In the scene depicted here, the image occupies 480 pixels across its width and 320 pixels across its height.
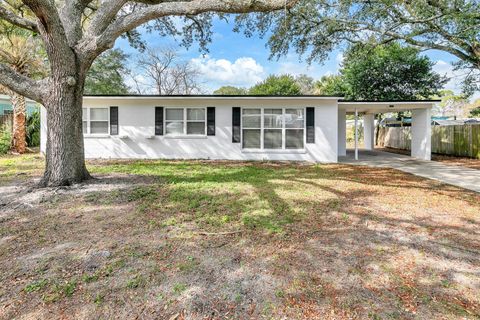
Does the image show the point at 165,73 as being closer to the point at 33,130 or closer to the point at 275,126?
the point at 33,130

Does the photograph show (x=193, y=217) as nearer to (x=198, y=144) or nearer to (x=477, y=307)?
(x=477, y=307)

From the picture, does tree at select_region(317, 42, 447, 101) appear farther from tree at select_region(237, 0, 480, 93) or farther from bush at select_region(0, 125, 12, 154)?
bush at select_region(0, 125, 12, 154)

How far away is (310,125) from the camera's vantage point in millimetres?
11047

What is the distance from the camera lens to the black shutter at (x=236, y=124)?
11.3 metres

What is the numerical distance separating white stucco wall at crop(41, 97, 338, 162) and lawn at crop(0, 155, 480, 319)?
555 centimetres

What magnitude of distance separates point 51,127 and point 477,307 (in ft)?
22.6

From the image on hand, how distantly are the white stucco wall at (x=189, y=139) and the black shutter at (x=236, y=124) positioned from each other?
0.43 ft

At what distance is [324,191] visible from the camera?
237 inches

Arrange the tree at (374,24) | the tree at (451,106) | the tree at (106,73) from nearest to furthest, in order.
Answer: the tree at (374,24)
the tree at (106,73)
the tree at (451,106)

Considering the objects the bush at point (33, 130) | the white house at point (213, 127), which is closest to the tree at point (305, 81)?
the white house at point (213, 127)

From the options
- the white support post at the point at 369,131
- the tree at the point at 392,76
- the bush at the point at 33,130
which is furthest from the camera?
the tree at the point at 392,76

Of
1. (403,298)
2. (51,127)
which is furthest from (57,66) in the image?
(403,298)

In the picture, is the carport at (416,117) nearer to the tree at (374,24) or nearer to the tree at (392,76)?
the tree at (374,24)

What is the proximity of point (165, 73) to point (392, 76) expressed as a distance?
65.9ft
